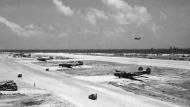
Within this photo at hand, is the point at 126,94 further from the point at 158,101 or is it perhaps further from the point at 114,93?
the point at 158,101

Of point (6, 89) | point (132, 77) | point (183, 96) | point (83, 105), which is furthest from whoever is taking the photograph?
point (132, 77)

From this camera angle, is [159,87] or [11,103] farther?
[159,87]

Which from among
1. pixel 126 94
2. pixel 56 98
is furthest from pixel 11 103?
pixel 126 94

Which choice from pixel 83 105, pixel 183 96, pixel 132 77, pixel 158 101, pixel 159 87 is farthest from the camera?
pixel 132 77

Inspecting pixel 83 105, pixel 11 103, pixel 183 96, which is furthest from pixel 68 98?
pixel 183 96

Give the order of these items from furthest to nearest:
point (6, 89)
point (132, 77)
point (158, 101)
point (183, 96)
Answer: point (132, 77) → point (6, 89) → point (183, 96) → point (158, 101)

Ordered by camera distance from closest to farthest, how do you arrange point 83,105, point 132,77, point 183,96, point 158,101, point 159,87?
1. point 83,105
2. point 158,101
3. point 183,96
4. point 159,87
5. point 132,77

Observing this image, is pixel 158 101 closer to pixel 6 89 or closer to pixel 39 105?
pixel 39 105

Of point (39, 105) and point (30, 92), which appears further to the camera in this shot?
point (30, 92)
